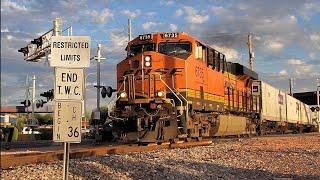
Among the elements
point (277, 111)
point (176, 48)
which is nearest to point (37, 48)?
point (176, 48)

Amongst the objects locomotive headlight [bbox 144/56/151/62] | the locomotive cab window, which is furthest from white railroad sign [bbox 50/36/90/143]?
the locomotive cab window

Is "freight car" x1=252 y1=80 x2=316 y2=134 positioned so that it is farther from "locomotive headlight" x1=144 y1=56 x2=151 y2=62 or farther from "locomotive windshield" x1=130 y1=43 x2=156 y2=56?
"locomotive headlight" x1=144 y1=56 x2=151 y2=62

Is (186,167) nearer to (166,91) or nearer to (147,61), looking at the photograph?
(166,91)

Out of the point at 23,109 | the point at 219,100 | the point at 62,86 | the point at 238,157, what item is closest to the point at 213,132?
the point at 219,100

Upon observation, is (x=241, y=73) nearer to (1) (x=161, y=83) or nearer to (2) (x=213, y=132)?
(2) (x=213, y=132)

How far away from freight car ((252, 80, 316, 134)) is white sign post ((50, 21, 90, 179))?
809 inches

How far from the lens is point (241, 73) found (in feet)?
88.2

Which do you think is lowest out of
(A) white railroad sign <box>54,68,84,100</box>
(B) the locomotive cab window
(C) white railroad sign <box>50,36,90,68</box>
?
(A) white railroad sign <box>54,68,84,100</box>

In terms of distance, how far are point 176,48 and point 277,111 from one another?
20.9 meters

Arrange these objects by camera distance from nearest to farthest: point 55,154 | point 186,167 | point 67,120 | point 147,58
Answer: point 67,120, point 186,167, point 55,154, point 147,58

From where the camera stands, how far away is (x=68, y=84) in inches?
259

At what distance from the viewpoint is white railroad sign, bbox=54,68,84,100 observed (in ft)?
21.5

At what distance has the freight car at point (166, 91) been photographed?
55.4ft

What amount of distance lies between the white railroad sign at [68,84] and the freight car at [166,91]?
402 inches
